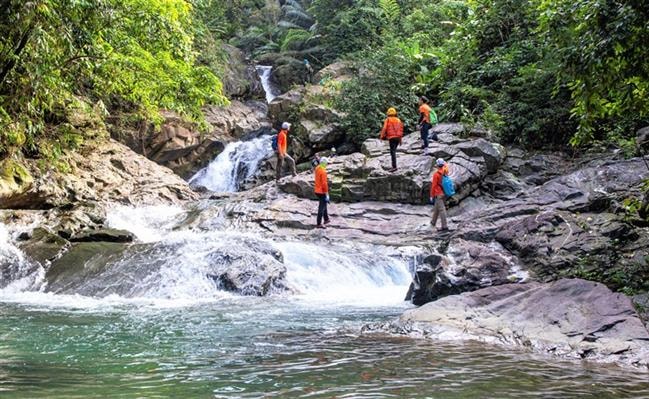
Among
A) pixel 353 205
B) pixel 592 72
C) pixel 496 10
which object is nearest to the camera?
pixel 592 72

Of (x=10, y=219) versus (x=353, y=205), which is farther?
(x=353, y=205)

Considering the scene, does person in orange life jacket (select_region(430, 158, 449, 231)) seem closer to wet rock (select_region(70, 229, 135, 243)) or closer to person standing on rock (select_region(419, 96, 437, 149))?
person standing on rock (select_region(419, 96, 437, 149))

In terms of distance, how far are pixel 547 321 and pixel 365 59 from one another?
69.5ft

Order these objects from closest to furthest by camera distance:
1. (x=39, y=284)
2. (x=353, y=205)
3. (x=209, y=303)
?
(x=209, y=303), (x=39, y=284), (x=353, y=205)

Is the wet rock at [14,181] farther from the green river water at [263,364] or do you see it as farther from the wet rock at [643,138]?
the wet rock at [643,138]

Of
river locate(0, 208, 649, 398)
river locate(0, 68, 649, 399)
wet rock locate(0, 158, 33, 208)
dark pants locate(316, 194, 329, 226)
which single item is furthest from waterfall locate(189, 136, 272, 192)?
river locate(0, 208, 649, 398)

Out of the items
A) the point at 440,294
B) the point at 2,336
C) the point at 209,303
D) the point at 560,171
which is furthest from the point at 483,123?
the point at 2,336

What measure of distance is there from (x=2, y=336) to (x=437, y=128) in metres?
17.8

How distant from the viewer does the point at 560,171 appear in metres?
20.0

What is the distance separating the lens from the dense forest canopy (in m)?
8.57

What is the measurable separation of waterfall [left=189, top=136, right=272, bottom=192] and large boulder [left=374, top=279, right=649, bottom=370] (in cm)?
1962

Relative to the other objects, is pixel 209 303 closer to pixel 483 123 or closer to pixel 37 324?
pixel 37 324

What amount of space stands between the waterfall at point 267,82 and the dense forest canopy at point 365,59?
1.04 meters

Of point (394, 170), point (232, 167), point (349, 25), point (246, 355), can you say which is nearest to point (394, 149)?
point (394, 170)
